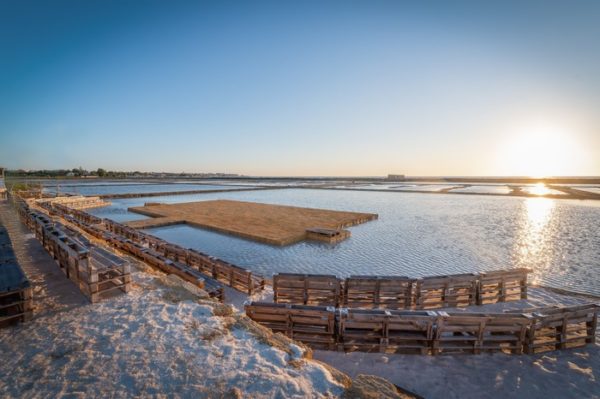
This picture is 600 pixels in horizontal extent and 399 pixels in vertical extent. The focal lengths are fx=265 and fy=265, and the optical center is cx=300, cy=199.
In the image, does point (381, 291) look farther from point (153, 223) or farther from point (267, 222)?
point (153, 223)

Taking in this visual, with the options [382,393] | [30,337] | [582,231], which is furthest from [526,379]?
[582,231]

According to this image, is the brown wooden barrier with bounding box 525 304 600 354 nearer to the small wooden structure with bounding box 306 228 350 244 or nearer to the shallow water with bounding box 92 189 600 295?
the shallow water with bounding box 92 189 600 295

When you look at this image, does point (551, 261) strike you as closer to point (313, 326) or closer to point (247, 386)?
point (313, 326)

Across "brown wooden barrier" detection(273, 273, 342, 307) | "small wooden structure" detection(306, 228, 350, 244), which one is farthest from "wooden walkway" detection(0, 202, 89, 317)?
"small wooden structure" detection(306, 228, 350, 244)

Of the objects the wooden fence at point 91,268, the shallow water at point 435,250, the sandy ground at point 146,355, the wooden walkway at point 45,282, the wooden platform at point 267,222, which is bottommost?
the shallow water at point 435,250

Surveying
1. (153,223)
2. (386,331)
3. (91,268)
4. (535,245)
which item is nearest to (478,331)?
(386,331)

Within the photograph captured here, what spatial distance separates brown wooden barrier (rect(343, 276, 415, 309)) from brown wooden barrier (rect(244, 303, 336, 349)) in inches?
99.4

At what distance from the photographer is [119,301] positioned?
729 cm

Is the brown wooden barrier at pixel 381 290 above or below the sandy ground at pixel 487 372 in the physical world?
above

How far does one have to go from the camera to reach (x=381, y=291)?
9445mm

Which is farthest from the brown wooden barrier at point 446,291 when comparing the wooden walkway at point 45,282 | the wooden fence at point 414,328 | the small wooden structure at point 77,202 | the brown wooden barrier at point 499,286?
the small wooden structure at point 77,202

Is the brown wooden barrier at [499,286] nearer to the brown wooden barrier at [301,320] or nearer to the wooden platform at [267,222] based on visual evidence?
the brown wooden barrier at [301,320]

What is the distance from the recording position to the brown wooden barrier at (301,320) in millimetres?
7129

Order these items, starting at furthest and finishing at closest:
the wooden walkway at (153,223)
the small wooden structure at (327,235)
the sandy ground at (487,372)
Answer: the wooden walkway at (153,223) → the small wooden structure at (327,235) → the sandy ground at (487,372)
